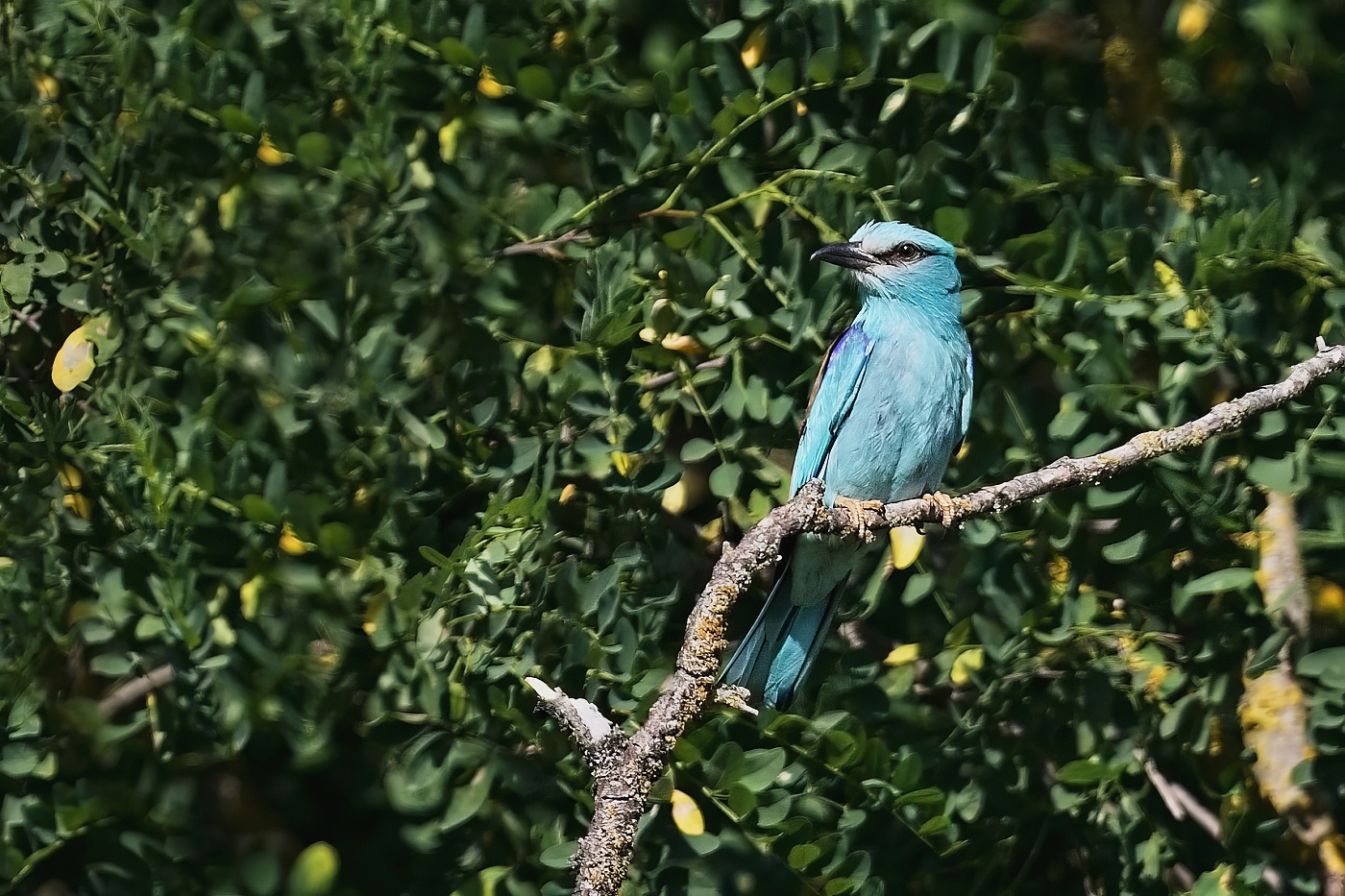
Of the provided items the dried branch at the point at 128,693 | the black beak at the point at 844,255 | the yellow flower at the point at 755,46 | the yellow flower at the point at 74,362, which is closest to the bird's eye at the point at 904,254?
the black beak at the point at 844,255

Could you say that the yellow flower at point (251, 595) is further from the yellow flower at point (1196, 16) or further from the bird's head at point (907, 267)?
the yellow flower at point (1196, 16)

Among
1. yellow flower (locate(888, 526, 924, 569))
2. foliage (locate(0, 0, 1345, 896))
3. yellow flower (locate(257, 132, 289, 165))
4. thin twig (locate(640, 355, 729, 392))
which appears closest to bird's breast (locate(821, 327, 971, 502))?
foliage (locate(0, 0, 1345, 896))

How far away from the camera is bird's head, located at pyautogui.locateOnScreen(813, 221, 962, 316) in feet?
10.8

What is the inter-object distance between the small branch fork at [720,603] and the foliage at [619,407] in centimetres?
38

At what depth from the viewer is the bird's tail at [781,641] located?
2967mm

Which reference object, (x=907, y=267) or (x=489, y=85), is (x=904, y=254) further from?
(x=489, y=85)

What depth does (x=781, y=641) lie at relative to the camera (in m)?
3.03

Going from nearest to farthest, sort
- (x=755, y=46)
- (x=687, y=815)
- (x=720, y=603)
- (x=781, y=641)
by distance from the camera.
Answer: (x=720, y=603)
(x=687, y=815)
(x=755, y=46)
(x=781, y=641)

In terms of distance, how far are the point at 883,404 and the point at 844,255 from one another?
50 cm

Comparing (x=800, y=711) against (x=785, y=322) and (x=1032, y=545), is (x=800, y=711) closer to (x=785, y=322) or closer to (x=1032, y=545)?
(x=1032, y=545)

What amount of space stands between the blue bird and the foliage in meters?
0.17

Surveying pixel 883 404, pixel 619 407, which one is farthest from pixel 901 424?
pixel 619 407

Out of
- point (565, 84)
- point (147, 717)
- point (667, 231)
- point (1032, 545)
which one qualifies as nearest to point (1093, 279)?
point (1032, 545)

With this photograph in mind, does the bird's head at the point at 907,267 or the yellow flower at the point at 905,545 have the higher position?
the bird's head at the point at 907,267
